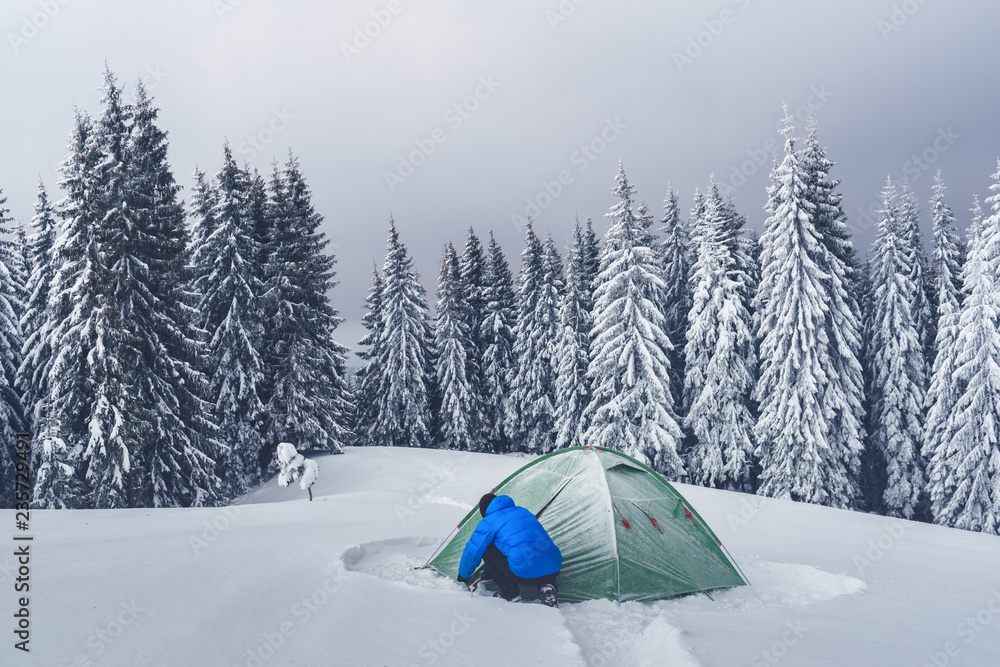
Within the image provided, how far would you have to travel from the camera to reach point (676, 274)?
3089cm

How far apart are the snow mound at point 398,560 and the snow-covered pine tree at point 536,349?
24540 millimetres

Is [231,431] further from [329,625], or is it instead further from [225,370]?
[329,625]

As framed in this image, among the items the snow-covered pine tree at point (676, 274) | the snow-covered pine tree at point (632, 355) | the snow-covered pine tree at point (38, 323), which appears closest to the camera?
the snow-covered pine tree at point (38, 323)

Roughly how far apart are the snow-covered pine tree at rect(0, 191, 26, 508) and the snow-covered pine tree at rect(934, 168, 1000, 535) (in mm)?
35521

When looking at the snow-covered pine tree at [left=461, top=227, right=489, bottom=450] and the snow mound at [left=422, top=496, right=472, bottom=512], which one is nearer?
the snow mound at [left=422, top=496, right=472, bottom=512]

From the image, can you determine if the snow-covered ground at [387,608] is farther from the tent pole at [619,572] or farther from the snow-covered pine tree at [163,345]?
the snow-covered pine tree at [163,345]

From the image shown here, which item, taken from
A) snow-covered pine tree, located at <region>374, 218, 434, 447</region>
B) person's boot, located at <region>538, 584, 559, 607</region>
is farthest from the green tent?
snow-covered pine tree, located at <region>374, 218, 434, 447</region>

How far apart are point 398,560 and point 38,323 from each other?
20.4m

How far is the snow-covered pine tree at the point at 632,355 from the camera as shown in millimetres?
24203

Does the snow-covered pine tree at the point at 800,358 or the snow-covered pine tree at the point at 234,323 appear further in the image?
the snow-covered pine tree at the point at 234,323

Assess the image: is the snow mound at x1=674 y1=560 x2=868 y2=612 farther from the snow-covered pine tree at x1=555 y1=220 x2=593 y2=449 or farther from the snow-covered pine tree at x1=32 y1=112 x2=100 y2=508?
the snow-covered pine tree at x1=555 y1=220 x2=593 y2=449

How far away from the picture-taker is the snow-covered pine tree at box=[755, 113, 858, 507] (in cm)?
2188

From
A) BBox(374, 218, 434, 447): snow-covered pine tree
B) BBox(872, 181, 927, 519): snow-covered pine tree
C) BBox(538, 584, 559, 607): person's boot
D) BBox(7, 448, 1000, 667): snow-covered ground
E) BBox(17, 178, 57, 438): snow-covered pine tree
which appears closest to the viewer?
BBox(7, 448, 1000, 667): snow-covered ground

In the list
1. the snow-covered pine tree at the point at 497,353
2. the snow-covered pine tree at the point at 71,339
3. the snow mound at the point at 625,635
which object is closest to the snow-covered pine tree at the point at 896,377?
the snow-covered pine tree at the point at 497,353
